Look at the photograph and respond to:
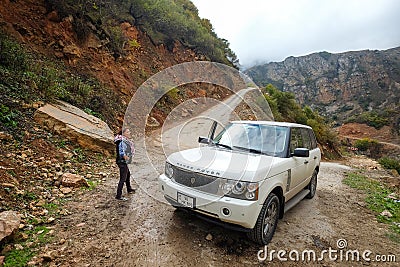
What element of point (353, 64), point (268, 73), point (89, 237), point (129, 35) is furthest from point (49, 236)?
point (268, 73)

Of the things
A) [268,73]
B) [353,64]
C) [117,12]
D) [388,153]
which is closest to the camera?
[117,12]

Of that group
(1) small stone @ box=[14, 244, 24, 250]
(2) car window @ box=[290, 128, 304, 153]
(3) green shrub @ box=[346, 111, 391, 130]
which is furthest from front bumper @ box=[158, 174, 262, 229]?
(3) green shrub @ box=[346, 111, 391, 130]

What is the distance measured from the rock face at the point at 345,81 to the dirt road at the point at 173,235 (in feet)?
256

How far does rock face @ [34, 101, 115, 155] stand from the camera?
6.32 meters

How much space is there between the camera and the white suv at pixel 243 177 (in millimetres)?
2984

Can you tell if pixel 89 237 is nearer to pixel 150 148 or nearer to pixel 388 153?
pixel 150 148

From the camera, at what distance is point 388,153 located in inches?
1622

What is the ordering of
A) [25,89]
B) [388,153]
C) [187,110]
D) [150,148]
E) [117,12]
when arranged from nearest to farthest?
[25,89]
[150,148]
[117,12]
[187,110]
[388,153]

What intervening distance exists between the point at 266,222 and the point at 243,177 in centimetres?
90

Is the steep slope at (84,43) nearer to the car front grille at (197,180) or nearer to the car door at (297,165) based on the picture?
the car front grille at (197,180)

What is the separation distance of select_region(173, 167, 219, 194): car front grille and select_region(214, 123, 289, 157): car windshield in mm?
1161

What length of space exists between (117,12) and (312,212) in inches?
742

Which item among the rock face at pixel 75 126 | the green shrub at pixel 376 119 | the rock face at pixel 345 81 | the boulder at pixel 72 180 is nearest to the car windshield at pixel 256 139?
the boulder at pixel 72 180

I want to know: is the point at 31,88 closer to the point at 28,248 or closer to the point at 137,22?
the point at 28,248
